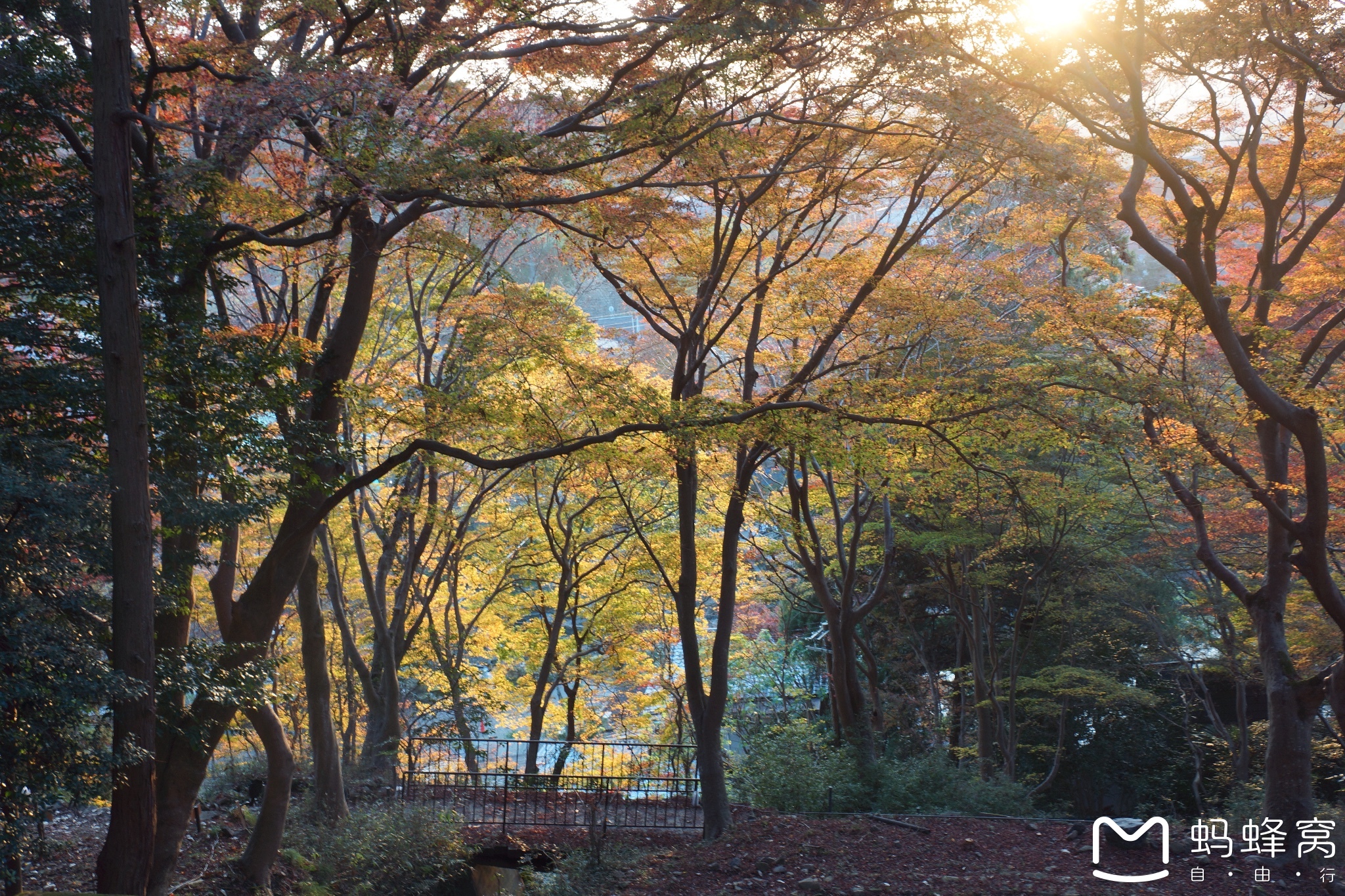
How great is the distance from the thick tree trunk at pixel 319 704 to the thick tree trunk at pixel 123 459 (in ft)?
11.7

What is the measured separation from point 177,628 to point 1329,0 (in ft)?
34.8

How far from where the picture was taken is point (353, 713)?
52.8 ft

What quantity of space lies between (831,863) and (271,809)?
4971mm

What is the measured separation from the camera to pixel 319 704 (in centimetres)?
898

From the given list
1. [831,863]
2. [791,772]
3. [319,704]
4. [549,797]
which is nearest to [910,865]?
[831,863]

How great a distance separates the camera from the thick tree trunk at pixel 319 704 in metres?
8.66

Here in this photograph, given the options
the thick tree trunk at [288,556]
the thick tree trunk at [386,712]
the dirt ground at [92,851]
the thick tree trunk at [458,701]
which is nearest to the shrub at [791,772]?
the thick tree trunk at [458,701]

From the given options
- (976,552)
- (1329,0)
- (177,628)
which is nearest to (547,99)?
(177,628)

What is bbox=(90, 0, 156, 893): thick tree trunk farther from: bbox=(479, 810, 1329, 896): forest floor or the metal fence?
the metal fence

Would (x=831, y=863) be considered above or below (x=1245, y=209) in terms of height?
below

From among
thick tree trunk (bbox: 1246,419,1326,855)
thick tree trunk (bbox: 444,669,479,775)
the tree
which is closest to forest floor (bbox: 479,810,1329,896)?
thick tree trunk (bbox: 1246,419,1326,855)

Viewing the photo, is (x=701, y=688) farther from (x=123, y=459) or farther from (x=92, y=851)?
(x=123, y=459)

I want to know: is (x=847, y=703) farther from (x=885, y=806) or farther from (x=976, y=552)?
(x=976, y=552)

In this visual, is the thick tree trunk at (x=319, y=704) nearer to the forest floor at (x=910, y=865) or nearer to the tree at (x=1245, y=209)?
the forest floor at (x=910, y=865)
